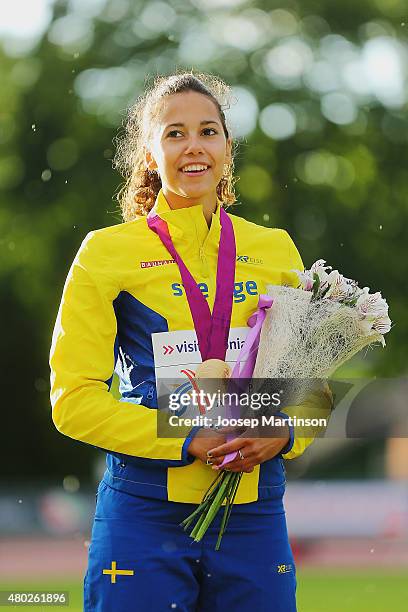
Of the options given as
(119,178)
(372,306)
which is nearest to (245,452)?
(372,306)

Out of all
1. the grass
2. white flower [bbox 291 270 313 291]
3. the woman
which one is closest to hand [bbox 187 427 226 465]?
the woman

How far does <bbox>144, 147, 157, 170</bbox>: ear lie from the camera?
12.0 ft

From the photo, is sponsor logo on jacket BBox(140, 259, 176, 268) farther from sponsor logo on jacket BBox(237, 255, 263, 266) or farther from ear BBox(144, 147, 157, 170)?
ear BBox(144, 147, 157, 170)

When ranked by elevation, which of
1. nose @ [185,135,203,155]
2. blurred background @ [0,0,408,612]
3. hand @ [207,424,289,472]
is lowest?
hand @ [207,424,289,472]

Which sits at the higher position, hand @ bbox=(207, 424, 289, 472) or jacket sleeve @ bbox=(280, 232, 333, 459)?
jacket sleeve @ bbox=(280, 232, 333, 459)

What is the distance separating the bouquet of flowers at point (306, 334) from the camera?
3150mm

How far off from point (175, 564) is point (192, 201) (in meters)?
1.02

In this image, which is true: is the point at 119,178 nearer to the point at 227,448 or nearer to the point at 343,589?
the point at 343,589

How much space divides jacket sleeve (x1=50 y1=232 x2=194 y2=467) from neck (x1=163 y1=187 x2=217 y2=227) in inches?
11.4

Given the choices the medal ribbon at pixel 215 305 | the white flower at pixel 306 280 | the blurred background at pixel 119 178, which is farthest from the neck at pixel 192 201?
the blurred background at pixel 119 178

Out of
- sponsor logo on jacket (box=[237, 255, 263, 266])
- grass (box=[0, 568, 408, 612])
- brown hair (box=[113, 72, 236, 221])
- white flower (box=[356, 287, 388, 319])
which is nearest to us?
white flower (box=[356, 287, 388, 319])

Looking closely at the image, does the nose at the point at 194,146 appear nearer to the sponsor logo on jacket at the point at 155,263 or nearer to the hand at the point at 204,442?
the sponsor logo on jacket at the point at 155,263

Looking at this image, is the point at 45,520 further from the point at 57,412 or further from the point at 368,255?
the point at 57,412

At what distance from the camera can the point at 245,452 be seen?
122 inches
